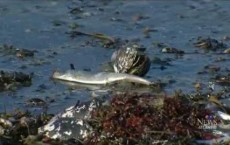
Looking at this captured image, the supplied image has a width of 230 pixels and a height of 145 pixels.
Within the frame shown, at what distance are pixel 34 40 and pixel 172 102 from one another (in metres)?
3.22

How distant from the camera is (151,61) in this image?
831 centimetres

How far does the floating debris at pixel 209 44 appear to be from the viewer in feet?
29.0

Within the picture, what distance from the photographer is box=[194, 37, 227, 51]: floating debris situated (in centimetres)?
885

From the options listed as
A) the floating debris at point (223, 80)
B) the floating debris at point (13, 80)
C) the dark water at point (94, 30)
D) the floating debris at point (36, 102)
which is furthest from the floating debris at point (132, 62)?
the floating debris at point (36, 102)

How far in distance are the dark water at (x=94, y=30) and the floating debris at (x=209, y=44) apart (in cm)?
8

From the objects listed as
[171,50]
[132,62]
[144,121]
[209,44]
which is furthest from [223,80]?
[144,121]

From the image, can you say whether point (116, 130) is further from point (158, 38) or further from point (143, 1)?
point (143, 1)

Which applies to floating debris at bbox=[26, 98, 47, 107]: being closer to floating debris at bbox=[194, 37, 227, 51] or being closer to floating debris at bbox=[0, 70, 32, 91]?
floating debris at bbox=[0, 70, 32, 91]

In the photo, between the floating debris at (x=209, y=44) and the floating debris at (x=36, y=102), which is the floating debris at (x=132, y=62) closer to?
the floating debris at (x=36, y=102)

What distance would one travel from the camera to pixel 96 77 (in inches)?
298

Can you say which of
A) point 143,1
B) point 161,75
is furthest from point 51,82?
point 143,1

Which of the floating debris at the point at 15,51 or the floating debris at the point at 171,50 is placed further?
the floating debris at the point at 171,50

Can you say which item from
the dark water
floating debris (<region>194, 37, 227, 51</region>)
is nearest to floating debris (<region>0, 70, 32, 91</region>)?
the dark water

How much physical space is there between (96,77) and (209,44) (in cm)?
184
